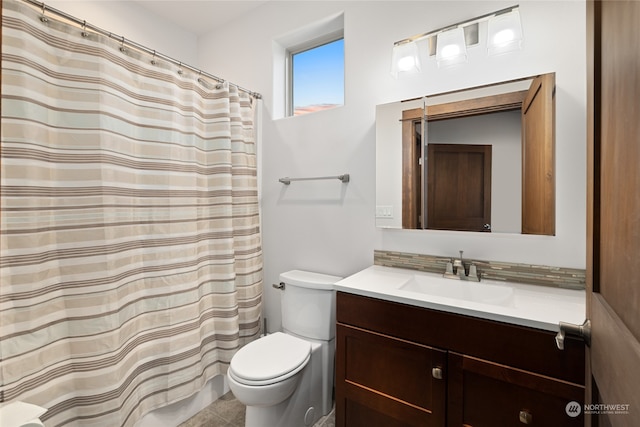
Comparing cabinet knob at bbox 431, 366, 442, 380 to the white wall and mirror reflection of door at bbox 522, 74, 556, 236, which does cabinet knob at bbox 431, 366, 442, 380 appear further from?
mirror reflection of door at bbox 522, 74, 556, 236

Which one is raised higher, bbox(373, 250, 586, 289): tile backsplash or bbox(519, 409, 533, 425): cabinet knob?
bbox(373, 250, 586, 289): tile backsplash

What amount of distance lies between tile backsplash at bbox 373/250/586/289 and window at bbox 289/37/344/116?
3.75 feet

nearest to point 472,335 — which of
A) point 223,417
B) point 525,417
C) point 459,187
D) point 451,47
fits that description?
point 525,417

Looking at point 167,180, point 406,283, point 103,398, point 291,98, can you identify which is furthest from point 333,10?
point 103,398

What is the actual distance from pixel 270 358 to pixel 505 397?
1.01m

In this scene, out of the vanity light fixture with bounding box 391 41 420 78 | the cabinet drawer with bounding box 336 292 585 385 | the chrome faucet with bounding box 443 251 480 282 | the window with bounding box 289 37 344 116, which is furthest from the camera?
the window with bounding box 289 37 344 116

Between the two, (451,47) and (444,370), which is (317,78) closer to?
(451,47)

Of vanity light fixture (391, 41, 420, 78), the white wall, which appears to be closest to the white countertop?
the white wall

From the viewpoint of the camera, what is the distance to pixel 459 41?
157cm

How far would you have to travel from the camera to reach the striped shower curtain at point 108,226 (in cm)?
119

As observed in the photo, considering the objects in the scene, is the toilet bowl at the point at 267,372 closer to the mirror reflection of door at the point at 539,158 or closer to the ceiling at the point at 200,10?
the mirror reflection of door at the point at 539,158

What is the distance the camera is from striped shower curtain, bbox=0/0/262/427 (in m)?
1.19

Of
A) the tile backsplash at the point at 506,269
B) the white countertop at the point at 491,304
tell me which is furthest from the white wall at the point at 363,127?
the white countertop at the point at 491,304

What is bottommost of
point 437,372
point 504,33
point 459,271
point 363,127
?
point 437,372
